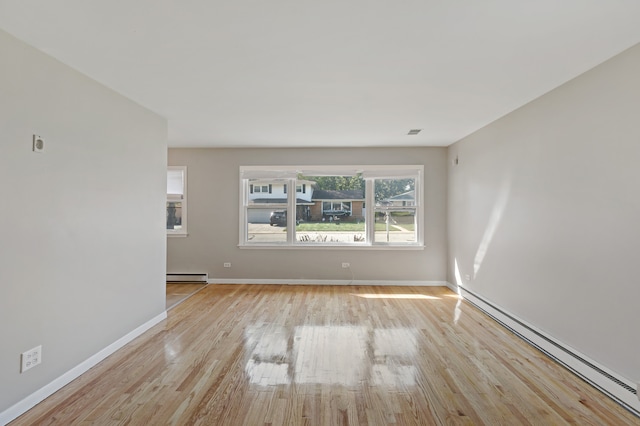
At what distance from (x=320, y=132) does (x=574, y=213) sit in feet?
10.1

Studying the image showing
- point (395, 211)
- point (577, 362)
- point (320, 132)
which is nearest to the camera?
point (577, 362)

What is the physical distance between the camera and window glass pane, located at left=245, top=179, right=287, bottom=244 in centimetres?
602

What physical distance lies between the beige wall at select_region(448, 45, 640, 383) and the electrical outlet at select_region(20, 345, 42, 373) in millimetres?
4015

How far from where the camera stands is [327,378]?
261cm

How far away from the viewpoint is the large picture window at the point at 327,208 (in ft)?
19.4

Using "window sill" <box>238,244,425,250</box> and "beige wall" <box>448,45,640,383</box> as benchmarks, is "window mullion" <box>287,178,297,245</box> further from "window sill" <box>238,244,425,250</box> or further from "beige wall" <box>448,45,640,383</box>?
"beige wall" <box>448,45,640,383</box>

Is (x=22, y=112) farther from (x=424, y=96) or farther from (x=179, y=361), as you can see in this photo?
(x=424, y=96)

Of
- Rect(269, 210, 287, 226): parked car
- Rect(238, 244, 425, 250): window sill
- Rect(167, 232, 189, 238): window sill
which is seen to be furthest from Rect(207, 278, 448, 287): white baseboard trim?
Rect(269, 210, 287, 226): parked car

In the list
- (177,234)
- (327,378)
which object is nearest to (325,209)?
(177,234)

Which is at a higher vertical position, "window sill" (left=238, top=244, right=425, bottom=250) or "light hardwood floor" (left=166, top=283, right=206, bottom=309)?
"window sill" (left=238, top=244, right=425, bottom=250)

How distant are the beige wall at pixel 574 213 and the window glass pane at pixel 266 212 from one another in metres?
3.31

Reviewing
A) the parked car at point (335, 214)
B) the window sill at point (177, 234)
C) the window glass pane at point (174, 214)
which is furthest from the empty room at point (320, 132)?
the window glass pane at point (174, 214)

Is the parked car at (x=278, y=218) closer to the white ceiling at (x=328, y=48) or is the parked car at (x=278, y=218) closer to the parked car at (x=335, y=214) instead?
the parked car at (x=335, y=214)

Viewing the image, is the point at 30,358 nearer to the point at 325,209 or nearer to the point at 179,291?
the point at 179,291
